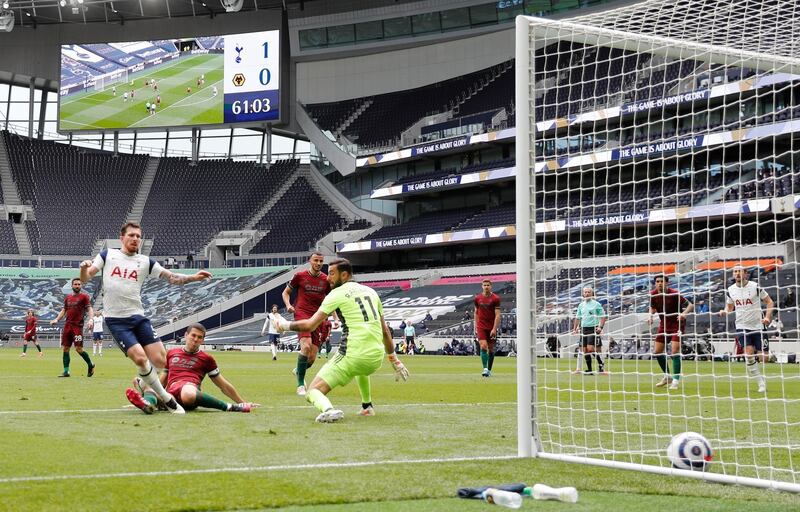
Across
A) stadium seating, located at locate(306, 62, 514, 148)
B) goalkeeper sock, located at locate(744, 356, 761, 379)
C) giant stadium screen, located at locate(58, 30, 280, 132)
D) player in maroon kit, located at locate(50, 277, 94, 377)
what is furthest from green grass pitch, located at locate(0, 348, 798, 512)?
giant stadium screen, located at locate(58, 30, 280, 132)

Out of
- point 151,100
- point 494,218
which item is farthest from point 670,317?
point 151,100

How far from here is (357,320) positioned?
10148mm

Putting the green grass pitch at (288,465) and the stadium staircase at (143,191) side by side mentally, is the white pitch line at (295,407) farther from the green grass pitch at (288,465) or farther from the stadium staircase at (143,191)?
the stadium staircase at (143,191)

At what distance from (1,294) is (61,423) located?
167 feet

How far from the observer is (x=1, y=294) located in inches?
2211

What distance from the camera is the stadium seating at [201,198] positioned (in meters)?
62.3

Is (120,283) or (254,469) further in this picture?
(120,283)

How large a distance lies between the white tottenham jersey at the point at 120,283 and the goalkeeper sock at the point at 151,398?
93 centimetres

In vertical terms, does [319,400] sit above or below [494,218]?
below

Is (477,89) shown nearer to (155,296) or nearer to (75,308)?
(155,296)

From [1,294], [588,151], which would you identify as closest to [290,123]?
[1,294]

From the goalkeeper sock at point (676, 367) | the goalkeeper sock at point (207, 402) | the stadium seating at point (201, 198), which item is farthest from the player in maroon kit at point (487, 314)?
the stadium seating at point (201, 198)

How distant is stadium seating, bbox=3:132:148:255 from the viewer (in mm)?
60688

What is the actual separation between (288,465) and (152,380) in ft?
13.8
